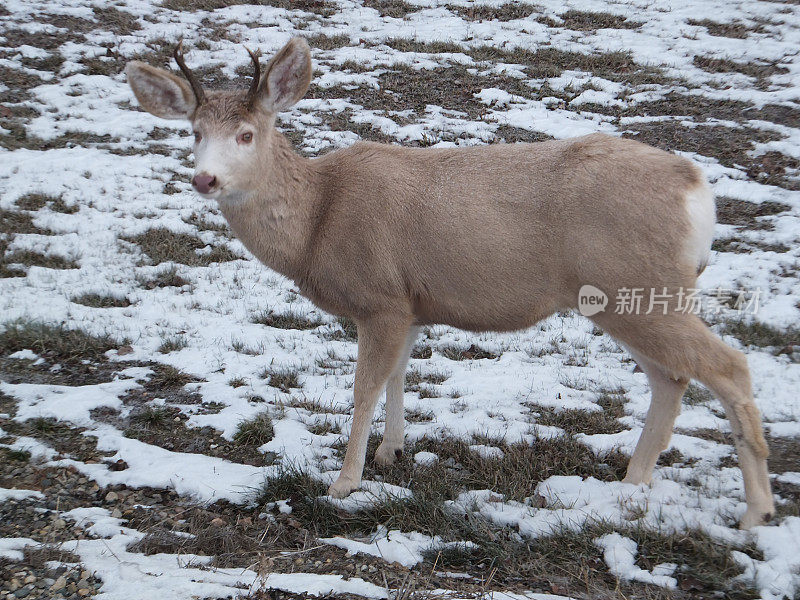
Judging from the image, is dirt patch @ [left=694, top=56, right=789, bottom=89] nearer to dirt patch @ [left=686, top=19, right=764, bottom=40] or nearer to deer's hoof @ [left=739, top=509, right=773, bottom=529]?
dirt patch @ [left=686, top=19, right=764, bottom=40]

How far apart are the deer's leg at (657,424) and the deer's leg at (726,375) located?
1.73 ft

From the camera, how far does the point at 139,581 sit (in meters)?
3.45

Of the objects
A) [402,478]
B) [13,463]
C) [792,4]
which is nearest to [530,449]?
[402,478]

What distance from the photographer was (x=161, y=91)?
4.98 meters

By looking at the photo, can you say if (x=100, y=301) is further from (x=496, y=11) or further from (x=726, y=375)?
(x=496, y=11)

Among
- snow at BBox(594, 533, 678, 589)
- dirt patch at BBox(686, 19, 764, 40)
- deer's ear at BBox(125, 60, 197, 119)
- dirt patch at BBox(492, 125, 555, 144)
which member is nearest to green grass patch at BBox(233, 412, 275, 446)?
deer's ear at BBox(125, 60, 197, 119)

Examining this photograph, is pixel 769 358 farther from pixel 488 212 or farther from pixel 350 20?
pixel 350 20

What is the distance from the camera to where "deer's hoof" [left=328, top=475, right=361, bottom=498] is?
190 inches

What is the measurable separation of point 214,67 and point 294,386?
33.1ft

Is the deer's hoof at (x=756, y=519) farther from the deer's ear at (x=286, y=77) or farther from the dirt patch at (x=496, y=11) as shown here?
the dirt patch at (x=496, y=11)

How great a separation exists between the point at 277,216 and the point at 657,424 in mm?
3071

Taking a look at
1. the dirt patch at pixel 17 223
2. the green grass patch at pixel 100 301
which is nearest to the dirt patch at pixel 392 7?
the dirt patch at pixel 17 223

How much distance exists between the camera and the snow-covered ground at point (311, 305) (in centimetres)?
439

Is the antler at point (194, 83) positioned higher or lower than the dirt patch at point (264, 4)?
lower
